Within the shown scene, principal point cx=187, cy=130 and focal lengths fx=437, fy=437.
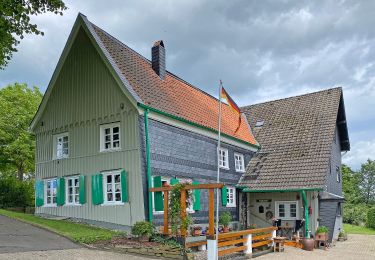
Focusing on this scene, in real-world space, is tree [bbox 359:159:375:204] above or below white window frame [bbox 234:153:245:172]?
below

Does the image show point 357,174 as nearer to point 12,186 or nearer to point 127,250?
point 12,186

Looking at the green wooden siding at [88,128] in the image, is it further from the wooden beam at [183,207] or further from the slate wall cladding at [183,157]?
the wooden beam at [183,207]

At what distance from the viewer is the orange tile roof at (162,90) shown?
1847cm

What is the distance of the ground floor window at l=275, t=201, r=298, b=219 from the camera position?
73.9 ft

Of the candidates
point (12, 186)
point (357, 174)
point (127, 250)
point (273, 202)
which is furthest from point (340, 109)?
point (357, 174)

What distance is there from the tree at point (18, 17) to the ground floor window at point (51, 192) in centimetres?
610

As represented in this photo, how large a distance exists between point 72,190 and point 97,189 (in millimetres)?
2025

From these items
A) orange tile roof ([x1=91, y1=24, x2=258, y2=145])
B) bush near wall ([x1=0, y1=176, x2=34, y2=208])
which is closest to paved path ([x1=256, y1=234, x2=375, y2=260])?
orange tile roof ([x1=91, y1=24, x2=258, y2=145])

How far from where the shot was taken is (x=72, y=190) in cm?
1909

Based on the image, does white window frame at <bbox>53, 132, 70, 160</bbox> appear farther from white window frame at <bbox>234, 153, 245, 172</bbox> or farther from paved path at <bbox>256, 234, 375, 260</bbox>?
paved path at <bbox>256, 234, 375, 260</bbox>

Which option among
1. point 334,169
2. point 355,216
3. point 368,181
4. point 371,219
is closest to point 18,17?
point 334,169

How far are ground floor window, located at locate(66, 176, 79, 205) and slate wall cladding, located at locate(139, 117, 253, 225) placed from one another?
3922mm

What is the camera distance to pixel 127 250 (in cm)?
1405

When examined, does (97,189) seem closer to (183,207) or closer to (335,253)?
(183,207)
